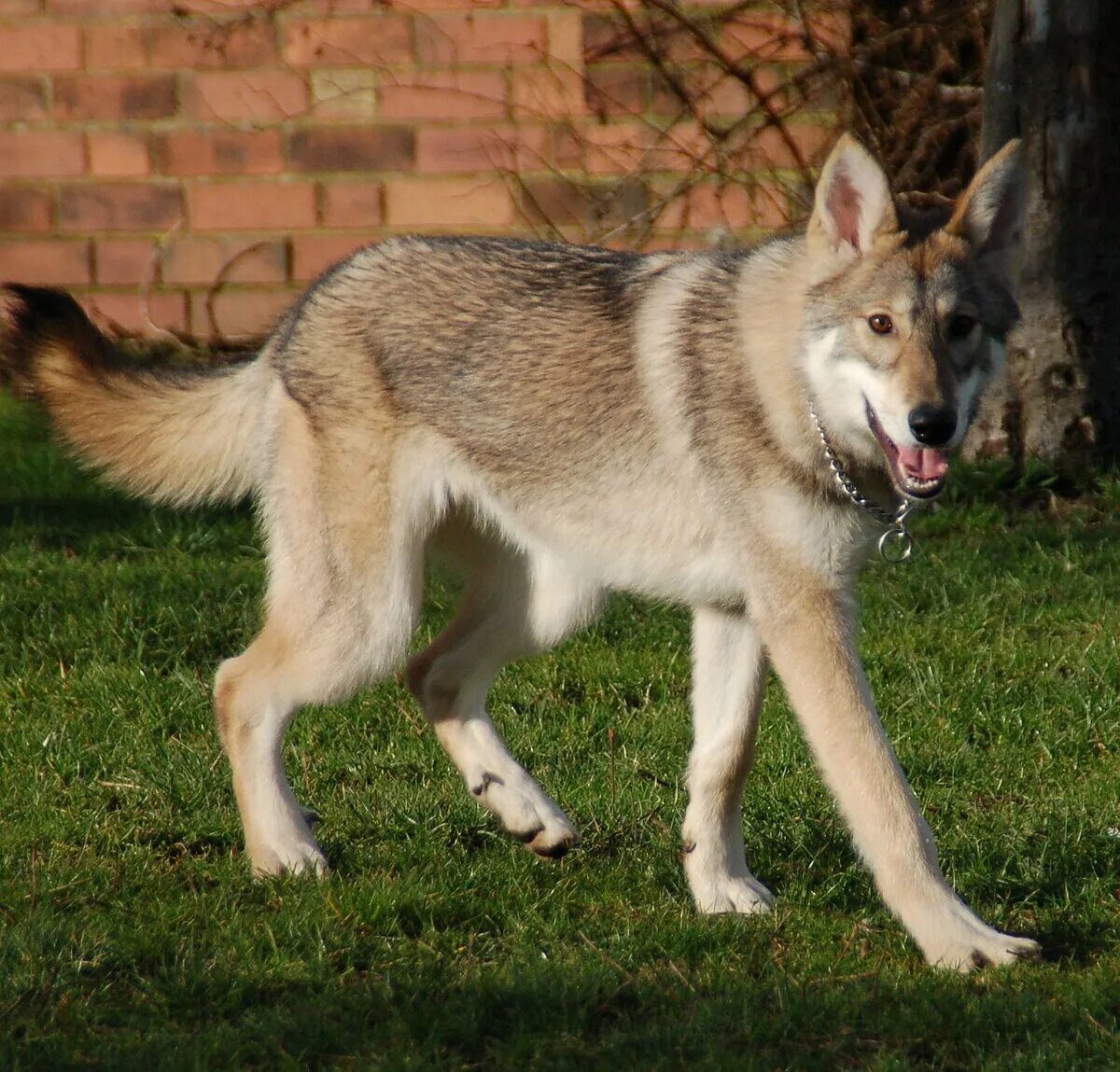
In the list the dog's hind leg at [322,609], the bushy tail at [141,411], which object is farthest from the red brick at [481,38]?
the dog's hind leg at [322,609]

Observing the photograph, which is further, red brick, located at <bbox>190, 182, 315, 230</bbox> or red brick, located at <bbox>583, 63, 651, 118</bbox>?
red brick, located at <bbox>190, 182, 315, 230</bbox>

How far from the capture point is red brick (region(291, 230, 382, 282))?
8734mm

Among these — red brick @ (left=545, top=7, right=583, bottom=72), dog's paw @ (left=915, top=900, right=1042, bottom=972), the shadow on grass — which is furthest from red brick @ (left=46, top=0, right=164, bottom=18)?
dog's paw @ (left=915, top=900, right=1042, bottom=972)

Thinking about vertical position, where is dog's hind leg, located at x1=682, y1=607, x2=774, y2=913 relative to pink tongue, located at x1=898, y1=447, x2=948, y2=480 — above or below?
below

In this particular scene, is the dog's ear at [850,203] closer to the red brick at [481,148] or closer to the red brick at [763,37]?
the red brick at [763,37]

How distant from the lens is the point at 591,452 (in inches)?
165

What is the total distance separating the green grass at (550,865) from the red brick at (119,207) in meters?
2.76

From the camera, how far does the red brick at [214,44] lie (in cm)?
872

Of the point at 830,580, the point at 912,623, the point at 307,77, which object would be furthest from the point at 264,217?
the point at 830,580

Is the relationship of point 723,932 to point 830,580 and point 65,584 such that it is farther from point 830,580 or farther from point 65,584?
point 65,584

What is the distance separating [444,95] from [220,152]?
1.22m

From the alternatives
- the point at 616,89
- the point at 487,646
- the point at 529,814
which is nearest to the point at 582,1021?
the point at 529,814

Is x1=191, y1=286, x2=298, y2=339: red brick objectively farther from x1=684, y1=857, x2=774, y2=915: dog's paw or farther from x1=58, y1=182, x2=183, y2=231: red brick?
x1=684, y1=857, x2=774, y2=915: dog's paw

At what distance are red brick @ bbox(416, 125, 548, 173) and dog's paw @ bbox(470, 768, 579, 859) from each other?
489 cm
